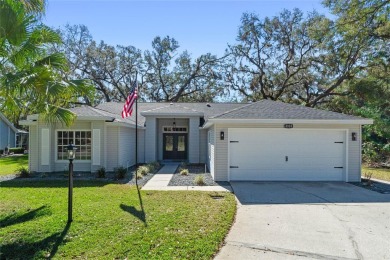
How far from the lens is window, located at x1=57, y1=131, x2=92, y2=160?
13719mm

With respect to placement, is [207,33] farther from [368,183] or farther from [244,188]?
[368,183]

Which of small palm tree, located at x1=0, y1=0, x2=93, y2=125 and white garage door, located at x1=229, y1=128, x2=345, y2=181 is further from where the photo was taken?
white garage door, located at x1=229, y1=128, x2=345, y2=181

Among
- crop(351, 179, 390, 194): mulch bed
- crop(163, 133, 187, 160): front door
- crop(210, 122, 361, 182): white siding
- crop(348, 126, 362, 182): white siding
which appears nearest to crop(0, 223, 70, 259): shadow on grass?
crop(210, 122, 361, 182): white siding

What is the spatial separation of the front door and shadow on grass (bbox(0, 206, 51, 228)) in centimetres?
1299

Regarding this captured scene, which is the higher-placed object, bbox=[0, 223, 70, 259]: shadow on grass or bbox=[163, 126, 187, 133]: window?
bbox=[163, 126, 187, 133]: window

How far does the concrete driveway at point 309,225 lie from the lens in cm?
464

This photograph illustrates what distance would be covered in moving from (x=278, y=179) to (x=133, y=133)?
930 centimetres

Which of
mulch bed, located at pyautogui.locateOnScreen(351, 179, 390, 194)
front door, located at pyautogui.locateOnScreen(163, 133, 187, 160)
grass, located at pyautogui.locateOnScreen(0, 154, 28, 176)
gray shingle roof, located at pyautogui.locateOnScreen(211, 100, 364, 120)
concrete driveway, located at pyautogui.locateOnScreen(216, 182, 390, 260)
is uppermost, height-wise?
gray shingle roof, located at pyautogui.locateOnScreen(211, 100, 364, 120)

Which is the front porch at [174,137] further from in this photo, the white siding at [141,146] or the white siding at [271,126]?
A: the white siding at [271,126]

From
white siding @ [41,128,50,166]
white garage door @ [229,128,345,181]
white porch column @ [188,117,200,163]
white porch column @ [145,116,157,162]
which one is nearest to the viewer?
white garage door @ [229,128,345,181]

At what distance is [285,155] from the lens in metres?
11.4

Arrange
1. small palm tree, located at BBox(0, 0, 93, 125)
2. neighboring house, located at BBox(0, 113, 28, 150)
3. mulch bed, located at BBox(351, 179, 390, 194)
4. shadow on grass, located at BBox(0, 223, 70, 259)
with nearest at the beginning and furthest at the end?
shadow on grass, located at BBox(0, 223, 70, 259) → small palm tree, located at BBox(0, 0, 93, 125) → mulch bed, located at BBox(351, 179, 390, 194) → neighboring house, located at BBox(0, 113, 28, 150)

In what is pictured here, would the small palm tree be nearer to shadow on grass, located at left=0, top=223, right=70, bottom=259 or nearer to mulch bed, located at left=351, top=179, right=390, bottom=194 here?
shadow on grass, located at left=0, top=223, right=70, bottom=259

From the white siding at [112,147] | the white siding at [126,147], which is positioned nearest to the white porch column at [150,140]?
the white siding at [126,147]
